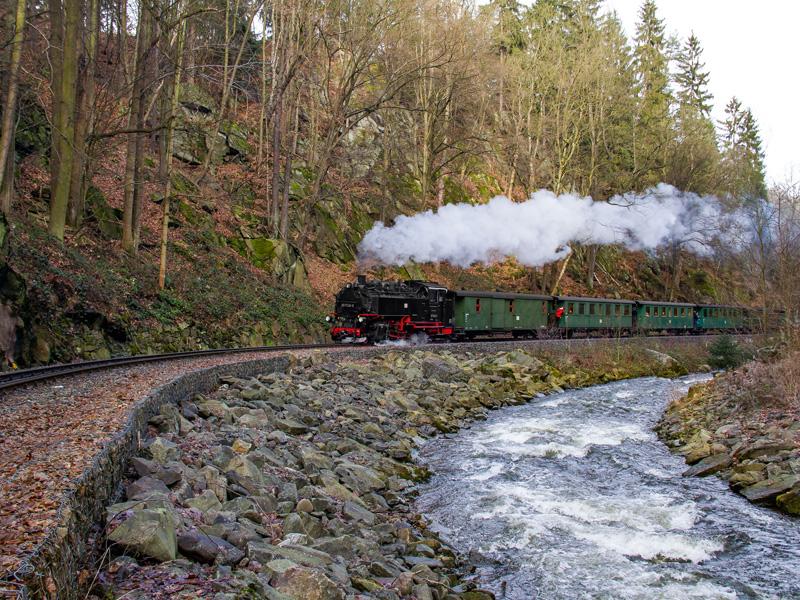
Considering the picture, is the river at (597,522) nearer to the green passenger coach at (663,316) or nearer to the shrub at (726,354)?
the shrub at (726,354)

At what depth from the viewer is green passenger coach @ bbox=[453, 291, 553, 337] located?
25531 millimetres

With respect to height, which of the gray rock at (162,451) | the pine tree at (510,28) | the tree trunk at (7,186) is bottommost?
the gray rock at (162,451)

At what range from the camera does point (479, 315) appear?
26422 millimetres

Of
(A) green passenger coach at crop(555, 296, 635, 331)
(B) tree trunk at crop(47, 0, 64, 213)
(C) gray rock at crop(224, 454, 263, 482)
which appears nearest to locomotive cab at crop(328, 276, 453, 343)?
(A) green passenger coach at crop(555, 296, 635, 331)

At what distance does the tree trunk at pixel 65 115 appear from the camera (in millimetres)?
16422

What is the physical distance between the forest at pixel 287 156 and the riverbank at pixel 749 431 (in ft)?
16.7

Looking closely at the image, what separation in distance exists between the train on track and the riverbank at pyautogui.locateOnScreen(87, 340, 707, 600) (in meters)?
4.72

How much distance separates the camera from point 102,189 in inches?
885

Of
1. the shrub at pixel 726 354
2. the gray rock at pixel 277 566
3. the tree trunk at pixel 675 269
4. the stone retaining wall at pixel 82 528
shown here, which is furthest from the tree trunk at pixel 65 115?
the tree trunk at pixel 675 269

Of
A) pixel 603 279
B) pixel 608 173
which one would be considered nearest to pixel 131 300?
pixel 608 173

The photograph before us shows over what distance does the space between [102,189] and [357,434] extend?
16117 millimetres

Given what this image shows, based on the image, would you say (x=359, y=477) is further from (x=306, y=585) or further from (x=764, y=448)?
(x=764, y=448)

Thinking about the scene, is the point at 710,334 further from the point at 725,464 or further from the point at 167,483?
the point at 167,483

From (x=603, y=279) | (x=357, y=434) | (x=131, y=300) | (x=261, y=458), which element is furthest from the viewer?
(x=603, y=279)
